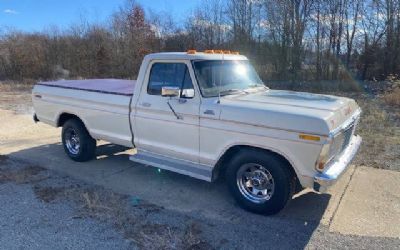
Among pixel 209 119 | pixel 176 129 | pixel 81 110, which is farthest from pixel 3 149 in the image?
pixel 209 119

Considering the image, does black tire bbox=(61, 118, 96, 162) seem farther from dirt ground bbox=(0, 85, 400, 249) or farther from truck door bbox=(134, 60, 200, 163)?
truck door bbox=(134, 60, 200, 163)

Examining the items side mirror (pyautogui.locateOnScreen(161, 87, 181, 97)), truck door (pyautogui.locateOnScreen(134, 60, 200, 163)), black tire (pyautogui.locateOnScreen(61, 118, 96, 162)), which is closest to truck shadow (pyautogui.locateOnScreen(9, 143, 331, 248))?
black tire (pyautogui.locateOnScreen(61, 118, 96, 162))

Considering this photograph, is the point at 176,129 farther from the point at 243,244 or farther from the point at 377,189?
the point at 377,189

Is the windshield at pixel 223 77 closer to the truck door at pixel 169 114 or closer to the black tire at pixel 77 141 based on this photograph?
the truck door at pixel 169 114

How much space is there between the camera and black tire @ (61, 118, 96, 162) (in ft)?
21.4

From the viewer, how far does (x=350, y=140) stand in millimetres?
5184

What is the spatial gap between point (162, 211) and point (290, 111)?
6.68 feet

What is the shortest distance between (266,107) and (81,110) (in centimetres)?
343

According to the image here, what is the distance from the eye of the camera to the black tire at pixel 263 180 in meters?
4.34

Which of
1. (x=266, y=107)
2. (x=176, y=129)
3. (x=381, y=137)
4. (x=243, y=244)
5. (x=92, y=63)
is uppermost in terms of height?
(x=92, y=63)

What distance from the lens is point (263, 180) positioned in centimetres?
456

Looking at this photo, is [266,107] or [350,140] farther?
[350,140]

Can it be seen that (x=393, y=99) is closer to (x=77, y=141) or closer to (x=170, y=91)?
(x=170, y=91)

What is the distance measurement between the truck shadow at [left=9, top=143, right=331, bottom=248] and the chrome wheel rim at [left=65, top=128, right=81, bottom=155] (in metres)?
0.22
